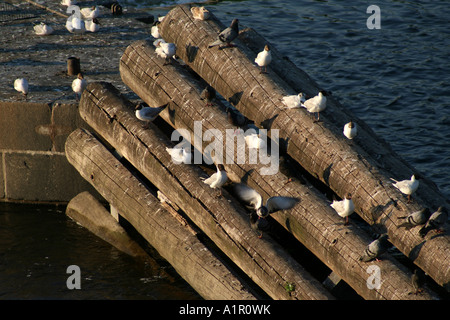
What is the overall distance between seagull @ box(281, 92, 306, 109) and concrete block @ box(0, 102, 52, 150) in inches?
185

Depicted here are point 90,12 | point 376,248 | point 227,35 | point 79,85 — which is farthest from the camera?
point 90,12

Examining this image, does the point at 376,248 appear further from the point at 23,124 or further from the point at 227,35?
the point at 23,124

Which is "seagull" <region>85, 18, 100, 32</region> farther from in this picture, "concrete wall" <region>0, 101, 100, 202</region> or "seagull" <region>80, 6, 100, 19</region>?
"concrete wall" <region>0, 101, 100, 202</region>

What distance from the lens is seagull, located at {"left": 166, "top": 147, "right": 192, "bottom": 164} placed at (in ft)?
35.3

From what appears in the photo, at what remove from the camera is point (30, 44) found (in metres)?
15.5

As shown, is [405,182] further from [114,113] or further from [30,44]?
[30,44]

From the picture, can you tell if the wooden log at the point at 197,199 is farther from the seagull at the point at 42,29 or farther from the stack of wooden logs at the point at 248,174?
the seagull at the point at 42,29

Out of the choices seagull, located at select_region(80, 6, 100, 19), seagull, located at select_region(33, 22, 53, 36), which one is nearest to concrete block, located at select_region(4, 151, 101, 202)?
seagull, located at select_region(33, 22, 53, 36)

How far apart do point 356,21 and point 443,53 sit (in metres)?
3.58

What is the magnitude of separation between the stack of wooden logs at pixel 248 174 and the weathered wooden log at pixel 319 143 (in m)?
0.02

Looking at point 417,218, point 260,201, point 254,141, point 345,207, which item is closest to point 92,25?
point 254,141

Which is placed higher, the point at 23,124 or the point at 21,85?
the point at 21,85

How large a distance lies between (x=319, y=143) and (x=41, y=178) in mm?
5810

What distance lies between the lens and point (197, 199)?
409 inches
